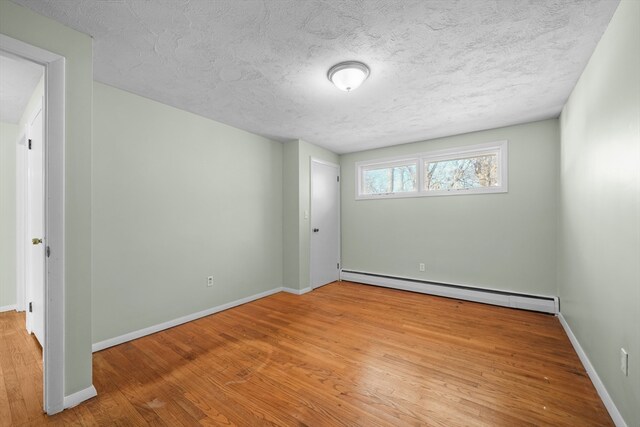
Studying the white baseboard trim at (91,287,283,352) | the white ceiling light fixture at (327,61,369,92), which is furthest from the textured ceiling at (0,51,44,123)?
the white baseboard trim at (91,287,283,352)

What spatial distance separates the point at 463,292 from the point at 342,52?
3545 mm

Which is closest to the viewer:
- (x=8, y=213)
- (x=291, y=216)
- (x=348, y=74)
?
(x=348, y=74)

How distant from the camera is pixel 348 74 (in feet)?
7.07

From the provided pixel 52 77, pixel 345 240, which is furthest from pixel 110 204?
pixel 345 240

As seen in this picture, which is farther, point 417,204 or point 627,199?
point 417,204

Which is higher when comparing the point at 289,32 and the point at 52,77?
the point at 289,32

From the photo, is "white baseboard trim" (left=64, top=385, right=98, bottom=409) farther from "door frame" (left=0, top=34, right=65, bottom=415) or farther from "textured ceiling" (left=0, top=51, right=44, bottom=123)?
"textured ceiling" (left=0, top=51, right=44, bottom=123)

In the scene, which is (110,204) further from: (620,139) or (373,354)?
(620,139)

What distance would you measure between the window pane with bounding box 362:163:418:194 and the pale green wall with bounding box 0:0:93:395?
3.98 metres

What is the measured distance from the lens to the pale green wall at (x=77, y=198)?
1.69 meters

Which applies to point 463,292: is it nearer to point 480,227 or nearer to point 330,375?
point 480,227

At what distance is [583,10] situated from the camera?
1.55 m

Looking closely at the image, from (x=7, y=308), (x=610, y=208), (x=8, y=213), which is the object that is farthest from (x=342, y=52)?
(x=7, y=308)

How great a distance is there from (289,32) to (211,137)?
1.97m
